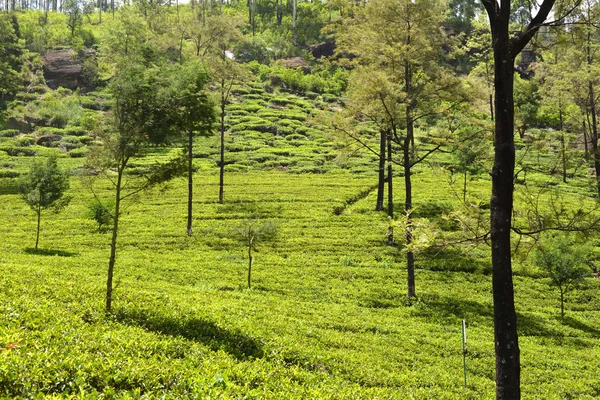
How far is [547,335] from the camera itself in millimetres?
18969

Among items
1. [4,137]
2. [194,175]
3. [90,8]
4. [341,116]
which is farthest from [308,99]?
[90,8]

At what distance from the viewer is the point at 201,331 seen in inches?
492

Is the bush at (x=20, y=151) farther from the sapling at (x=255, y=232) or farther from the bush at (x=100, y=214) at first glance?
the sapling at (x=255, y=232)

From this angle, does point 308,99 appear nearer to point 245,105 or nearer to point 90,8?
point 245,105

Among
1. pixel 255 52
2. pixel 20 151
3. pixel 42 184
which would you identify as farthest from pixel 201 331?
pixel 255 52

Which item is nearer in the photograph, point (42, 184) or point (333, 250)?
point (42, 184)

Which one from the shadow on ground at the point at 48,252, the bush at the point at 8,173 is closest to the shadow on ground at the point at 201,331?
the shadow on ground at the point at 48,252

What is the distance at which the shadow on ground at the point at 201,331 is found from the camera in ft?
38.2

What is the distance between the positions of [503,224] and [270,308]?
13.1 meters

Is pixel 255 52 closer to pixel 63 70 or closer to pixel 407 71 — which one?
pixel 63 70

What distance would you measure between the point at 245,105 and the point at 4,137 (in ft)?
147

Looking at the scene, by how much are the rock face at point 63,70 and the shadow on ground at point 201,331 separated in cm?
10176

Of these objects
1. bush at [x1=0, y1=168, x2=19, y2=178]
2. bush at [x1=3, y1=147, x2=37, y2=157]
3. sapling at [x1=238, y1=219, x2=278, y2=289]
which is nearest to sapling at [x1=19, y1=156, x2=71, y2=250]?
sapling at [x1=238, y1=219, x2=278, y2=289]

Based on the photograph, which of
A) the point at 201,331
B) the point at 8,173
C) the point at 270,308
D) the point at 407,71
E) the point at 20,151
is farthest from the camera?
the point at 20,151
